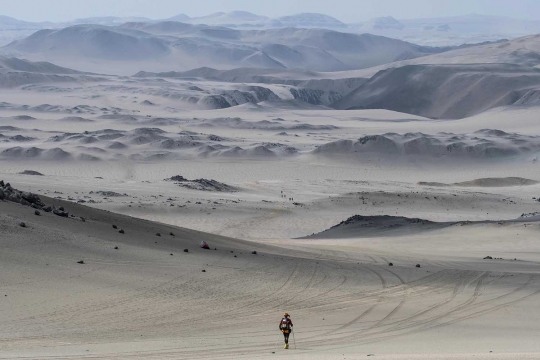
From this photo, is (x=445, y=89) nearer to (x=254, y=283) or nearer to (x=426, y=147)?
(x=426, y=147)

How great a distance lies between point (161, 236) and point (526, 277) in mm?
6841

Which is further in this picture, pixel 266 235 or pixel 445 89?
pixel 445 89

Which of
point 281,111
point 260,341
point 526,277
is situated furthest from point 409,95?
point 260,341

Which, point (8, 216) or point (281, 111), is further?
point (281, 111)

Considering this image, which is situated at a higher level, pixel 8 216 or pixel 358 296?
pixel 8 216

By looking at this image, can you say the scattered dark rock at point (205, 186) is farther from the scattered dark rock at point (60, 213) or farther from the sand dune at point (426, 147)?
the scattered dark rock at point (60, 213)

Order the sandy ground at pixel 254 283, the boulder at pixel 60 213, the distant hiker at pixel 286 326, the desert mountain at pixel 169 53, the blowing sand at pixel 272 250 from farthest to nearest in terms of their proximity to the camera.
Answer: the desert mountain at pixel 169 53
the boulder at pixel 60 213
the blowing sand at pixel 272 250
the sandy ground at pixel 254 283
the distant hiker at pixel 286 326

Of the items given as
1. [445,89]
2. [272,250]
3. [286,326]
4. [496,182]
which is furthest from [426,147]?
[445,89]

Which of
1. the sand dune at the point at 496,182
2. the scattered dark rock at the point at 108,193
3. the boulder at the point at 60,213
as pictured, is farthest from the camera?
the sand dune at the point at 496,182

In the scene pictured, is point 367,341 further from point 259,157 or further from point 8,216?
point 259,157

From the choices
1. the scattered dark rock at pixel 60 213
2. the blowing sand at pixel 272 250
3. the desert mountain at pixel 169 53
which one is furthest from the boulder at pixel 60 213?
the desert mountain at pixel 169 53

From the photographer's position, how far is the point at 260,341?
1170 cm

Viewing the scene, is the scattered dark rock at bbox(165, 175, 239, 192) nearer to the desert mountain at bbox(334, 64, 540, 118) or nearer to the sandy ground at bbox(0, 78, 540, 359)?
the sandy ground at bbox(0, 78, 540, 359)

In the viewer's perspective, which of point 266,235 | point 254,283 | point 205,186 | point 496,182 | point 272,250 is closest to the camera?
point 254,283
